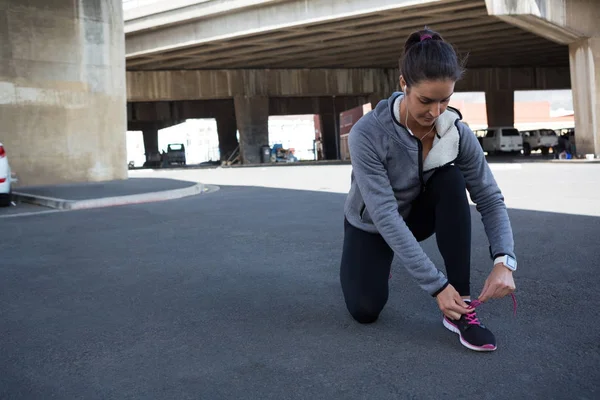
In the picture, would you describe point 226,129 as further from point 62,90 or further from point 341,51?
point 62,90

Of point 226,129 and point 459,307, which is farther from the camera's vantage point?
point 226,129

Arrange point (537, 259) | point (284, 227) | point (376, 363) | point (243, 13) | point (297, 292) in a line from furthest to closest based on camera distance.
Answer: point (243, 13) → point (284, 227) → point (537, 259) → point (297, 292) → point (376, 363)

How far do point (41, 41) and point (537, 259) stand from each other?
17.6 meters

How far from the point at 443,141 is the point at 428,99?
0.41 m

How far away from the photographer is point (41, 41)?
19.5m

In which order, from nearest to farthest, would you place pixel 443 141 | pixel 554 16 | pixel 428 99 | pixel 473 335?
1. pixel 428 99
2. pixel 473 335
3. pixel 443 141
4. pixel 554 16

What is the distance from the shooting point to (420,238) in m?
→ 3.83

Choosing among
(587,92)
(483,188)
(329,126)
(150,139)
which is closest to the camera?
(483,188)

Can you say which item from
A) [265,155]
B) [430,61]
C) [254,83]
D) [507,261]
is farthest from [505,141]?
[430,61]

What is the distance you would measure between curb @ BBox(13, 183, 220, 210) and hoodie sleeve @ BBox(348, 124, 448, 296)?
31.7 ft

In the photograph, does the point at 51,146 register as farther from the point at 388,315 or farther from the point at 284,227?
the point at 388,315

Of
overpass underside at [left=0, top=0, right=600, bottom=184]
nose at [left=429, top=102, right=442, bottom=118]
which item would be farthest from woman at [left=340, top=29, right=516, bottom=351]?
overpass underside at [left=0, top=0, right=600, bottom=184]

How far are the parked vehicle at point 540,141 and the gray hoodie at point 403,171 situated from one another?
4294cm

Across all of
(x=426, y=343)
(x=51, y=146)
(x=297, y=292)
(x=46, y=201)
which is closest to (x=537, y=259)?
(x=297, y=292)
